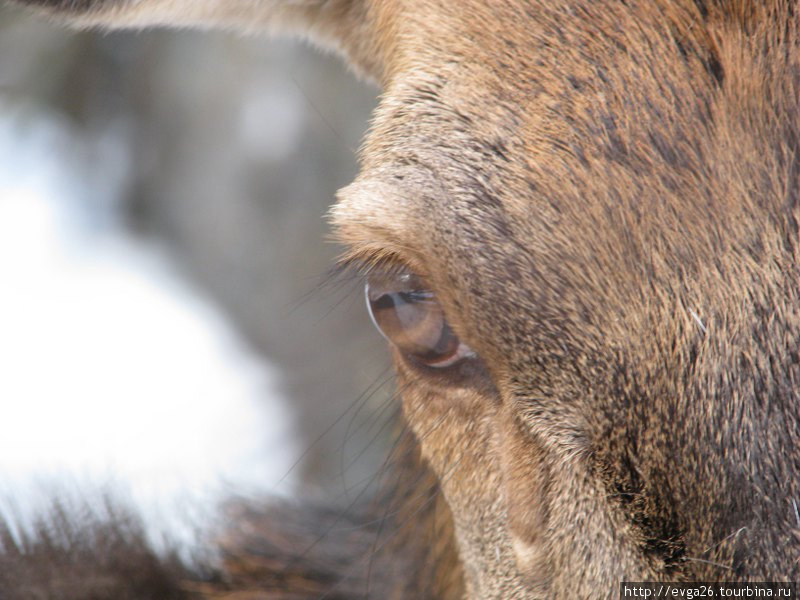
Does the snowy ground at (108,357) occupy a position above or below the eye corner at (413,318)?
below

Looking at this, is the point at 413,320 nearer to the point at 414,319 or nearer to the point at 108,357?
the point at 414,319

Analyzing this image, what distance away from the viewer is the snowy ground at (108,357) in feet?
13.8

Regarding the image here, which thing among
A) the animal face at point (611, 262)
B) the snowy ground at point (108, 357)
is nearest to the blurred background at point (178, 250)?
the snowy ground at point (108, 357)

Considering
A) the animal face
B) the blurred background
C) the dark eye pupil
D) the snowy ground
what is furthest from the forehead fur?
the blurred background

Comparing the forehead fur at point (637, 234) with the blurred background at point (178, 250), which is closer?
the forehead fur at point (637, 234)

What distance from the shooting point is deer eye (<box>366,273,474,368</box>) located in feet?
5.91

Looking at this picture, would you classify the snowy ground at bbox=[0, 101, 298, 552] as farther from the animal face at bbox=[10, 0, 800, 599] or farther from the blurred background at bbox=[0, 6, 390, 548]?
the animal face at bbox=[10, 0, 800, 599]

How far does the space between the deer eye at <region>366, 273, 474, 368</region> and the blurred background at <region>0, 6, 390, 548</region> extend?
8.94 ft

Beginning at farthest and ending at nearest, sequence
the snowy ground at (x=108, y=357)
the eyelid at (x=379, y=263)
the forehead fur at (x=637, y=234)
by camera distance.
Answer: the snowy ground at (x=108, y=357) < the eyelid at (x=379, y=263) < the forehead fur at (x=637, y=234)

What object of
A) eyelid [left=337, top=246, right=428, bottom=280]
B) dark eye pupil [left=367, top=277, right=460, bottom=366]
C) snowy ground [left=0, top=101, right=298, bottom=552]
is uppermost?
eyelid [left=337, top=246, right=428, bottom=280]

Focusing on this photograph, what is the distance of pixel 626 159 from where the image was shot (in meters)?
1.50

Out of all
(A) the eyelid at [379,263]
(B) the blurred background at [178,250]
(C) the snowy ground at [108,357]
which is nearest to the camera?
(A) the eyelid at [379,263]

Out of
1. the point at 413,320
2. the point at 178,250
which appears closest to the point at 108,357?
the point at 178,250

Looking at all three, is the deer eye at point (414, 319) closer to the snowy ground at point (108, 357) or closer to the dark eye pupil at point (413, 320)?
the dark eye pupil at point (413, 320)
